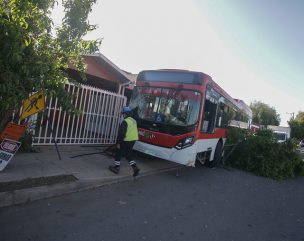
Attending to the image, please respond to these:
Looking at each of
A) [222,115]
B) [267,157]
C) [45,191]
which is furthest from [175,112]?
[267,157]

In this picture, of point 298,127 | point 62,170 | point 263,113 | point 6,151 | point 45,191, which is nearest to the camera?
point 45,191

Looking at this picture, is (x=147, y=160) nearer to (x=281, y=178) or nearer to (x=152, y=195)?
(x=152, y=195)

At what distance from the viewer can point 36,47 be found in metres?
4.21

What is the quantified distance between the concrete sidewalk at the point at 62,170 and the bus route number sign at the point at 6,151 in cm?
19

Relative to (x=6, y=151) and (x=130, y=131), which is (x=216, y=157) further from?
(x=6, y=151)

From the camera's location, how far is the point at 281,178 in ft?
36.3

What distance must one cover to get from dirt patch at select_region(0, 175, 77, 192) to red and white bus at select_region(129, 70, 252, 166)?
304 cm

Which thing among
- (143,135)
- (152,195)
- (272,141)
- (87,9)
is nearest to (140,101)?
(143,135)

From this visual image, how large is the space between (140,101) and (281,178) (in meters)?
6.67

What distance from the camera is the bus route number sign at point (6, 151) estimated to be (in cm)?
543

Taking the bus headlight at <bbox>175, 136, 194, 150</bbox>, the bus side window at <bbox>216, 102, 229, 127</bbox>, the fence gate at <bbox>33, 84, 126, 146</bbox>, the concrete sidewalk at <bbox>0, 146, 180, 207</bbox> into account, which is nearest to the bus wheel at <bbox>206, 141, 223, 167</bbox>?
the bus side window at <bbox>216, 102, 229, 127</bbox>

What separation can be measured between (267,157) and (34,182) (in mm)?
9336

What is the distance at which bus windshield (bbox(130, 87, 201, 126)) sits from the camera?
7945 millimetres

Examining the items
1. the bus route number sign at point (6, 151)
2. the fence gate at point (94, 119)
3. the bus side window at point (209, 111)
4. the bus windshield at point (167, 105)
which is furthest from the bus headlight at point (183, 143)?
the bus route number sign at point (6, 151)
